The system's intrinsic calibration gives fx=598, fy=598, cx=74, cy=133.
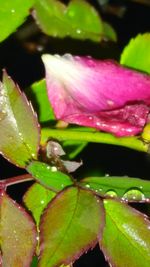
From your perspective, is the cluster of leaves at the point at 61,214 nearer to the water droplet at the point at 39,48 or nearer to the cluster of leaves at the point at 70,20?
the cluster of leaves at the point at 70,20

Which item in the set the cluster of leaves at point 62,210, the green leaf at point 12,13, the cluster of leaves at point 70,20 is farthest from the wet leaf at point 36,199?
the cluster of leaves at point 70,20

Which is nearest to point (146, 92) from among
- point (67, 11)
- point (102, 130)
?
point (102, 130)

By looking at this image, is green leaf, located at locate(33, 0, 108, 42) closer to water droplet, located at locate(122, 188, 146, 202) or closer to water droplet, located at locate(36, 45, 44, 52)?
water droplet, located at locate(36, 45, 44, 52)

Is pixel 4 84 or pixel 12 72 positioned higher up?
pixel 4 84

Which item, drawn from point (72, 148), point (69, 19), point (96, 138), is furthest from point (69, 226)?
point (69, 19)

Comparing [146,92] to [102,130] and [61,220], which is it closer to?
[102,130]
